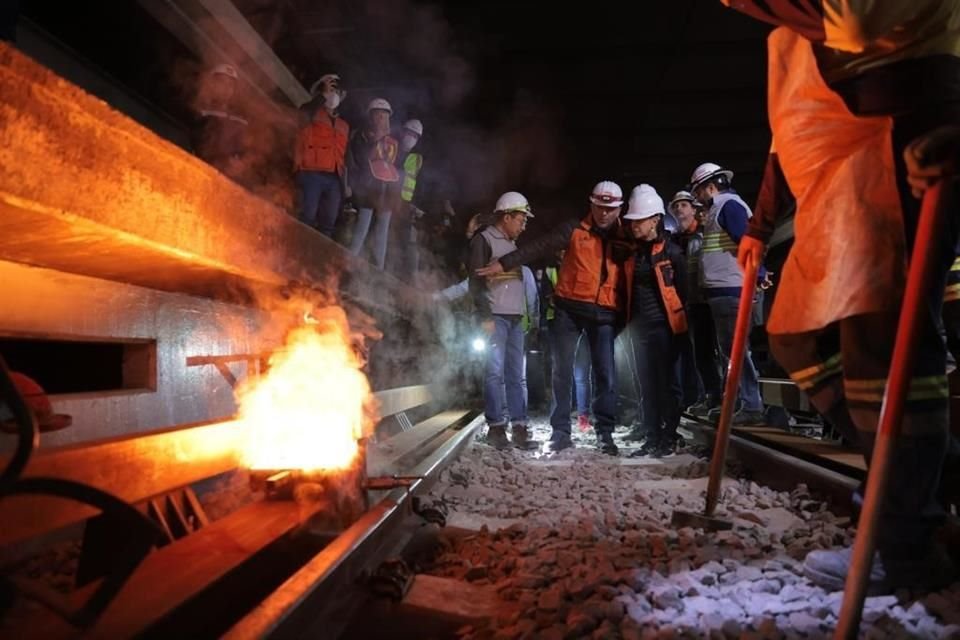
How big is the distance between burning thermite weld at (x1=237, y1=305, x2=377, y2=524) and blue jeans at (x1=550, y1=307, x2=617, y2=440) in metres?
3.19

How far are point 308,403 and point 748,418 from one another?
14.1 feet

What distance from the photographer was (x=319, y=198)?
7016 millimetres

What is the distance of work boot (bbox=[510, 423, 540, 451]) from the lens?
6121mm

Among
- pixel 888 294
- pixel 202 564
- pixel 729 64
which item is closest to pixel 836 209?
pixel 888 294

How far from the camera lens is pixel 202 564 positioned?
1778 millimetres

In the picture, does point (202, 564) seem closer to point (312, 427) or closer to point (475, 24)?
point (312, 427)

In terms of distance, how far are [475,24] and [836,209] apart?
7.91m

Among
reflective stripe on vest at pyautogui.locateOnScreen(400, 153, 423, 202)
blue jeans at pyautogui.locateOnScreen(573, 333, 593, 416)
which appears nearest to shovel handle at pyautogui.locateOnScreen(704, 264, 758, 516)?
blue jeans at pyautogui.locateOnScreen(573, 333, 593, 416)

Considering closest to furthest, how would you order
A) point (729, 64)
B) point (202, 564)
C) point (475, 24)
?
point (202, 564)
point (475, 24)
point (729, 64)

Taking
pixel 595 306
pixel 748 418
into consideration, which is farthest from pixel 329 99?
pixel 748 418

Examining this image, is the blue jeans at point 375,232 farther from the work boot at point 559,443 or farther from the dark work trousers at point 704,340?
the dark work trousers at point 704,340

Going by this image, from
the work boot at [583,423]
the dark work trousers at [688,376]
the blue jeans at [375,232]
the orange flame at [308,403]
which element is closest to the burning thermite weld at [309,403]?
the orange flame at [308,403]

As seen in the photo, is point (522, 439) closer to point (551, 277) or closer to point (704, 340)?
point (704, 340)

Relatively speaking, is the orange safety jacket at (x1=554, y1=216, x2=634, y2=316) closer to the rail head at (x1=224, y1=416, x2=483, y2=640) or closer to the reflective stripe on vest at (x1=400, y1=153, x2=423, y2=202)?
the rail head at (x1=224, y1=416, x2=483, y2=640)
